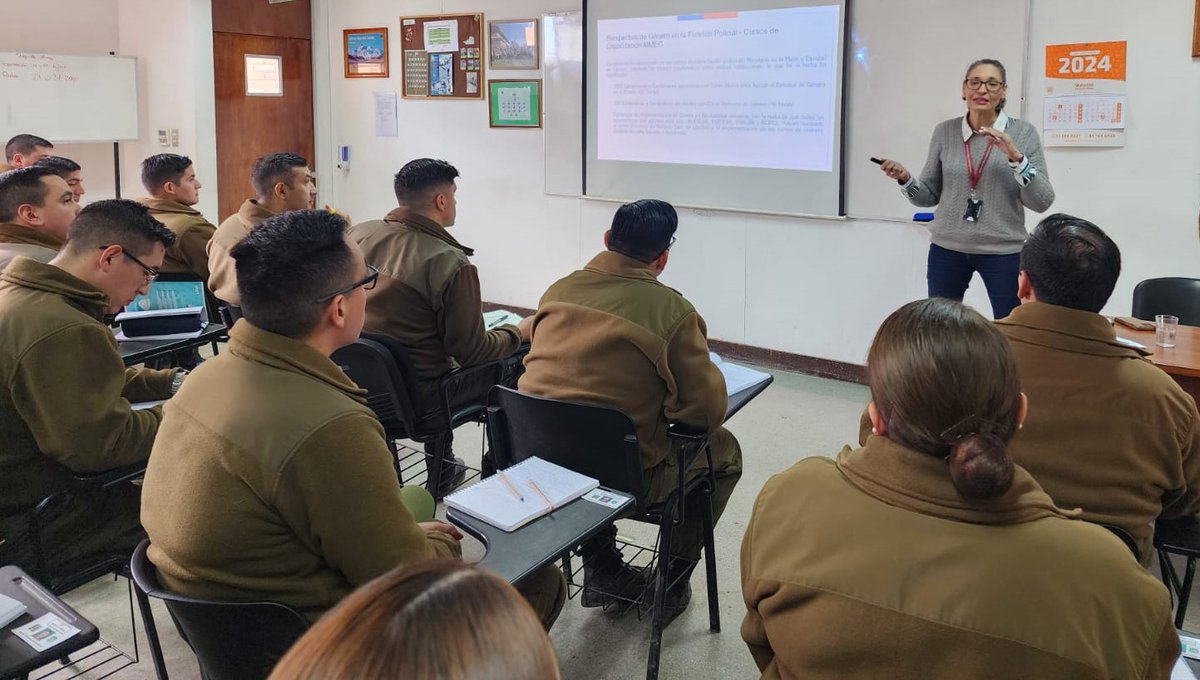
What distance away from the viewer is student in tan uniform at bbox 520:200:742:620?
236 centimetres

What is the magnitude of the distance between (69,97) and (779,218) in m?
4.70

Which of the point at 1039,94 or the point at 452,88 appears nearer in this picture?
the point at 1039,94

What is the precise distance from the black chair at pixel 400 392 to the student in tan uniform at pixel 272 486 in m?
1.36

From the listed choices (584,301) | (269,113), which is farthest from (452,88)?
(584,301)

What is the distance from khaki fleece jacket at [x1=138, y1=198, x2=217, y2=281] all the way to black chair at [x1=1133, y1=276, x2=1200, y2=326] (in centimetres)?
380

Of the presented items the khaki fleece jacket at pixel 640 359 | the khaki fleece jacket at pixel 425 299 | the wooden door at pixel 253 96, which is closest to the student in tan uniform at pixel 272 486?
the khaki fleece jacket at pixel 640 359

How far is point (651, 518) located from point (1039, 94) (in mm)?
3110

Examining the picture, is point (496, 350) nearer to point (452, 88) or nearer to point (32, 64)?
point (452, 88)

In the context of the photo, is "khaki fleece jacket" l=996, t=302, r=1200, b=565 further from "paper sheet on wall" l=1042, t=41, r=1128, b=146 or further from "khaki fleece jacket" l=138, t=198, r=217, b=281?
"khaki fleece jacket" l=138, t=198, r=217, b=281

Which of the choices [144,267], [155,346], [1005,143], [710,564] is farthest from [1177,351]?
[155,346]

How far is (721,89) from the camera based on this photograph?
5309 millimetres

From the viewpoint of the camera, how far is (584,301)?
243 centimetres

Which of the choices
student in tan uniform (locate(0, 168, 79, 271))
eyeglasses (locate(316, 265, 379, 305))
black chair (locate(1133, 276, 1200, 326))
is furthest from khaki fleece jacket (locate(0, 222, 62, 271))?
black chair (locate(1133, 276, 1200, 326))

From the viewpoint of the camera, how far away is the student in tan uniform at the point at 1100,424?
73.0 inches
